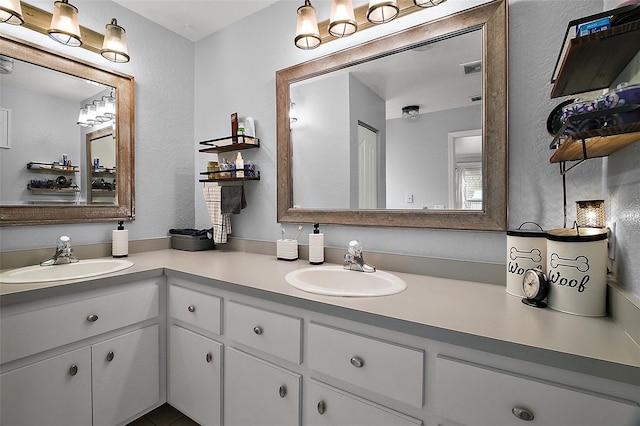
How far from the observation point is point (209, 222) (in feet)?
7.73

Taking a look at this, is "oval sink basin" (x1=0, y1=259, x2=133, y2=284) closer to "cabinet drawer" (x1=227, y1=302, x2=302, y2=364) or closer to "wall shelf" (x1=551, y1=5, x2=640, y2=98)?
"cabinet drawer" (x1=227, y1=302, x2=302, y2=364)

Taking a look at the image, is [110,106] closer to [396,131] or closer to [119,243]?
[119,243]

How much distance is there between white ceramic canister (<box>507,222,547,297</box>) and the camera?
1.03 meters

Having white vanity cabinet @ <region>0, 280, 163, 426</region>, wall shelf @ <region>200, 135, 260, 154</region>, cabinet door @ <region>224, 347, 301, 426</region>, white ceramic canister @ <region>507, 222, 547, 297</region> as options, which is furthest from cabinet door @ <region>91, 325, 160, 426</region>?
white ceramic canister @ <region>507, 222, 547, 297</region>

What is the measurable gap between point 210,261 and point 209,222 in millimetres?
654

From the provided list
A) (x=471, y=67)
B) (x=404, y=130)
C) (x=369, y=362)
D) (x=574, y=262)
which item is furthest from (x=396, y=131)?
(x=369, y=362)

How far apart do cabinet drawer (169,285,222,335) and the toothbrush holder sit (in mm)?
488

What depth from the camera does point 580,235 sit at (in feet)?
2.91

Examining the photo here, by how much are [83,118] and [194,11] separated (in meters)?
1.00

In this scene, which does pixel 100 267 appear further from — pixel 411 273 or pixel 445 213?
pixel 445 213

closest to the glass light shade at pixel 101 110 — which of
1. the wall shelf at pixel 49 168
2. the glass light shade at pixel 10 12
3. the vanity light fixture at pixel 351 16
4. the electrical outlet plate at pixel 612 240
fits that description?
Answer: the wall shelf at pixel 49 168

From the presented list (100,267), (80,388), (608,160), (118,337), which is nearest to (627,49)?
(608,160)

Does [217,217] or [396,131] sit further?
[217,217]

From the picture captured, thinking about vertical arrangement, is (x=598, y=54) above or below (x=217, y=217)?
above
